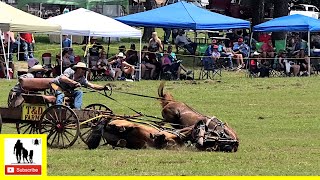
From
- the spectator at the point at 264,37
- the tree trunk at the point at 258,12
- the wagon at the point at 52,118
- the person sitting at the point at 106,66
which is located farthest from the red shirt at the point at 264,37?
the wagon at the point at 52,118

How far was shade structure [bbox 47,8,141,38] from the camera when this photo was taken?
91.0 feet

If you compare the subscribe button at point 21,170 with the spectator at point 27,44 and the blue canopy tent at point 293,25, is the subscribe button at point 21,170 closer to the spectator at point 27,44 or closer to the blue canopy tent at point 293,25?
the spectator at point 27,44

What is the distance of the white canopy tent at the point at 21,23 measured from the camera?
24.2 metres

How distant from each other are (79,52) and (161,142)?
77.7ft

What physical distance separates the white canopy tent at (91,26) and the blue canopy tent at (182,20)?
76.4 inches

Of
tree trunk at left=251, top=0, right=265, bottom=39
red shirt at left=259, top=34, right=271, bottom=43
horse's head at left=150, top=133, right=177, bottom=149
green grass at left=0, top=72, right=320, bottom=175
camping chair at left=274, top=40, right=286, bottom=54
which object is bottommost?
green grass at left=0, top=72, right=320, bottom=175

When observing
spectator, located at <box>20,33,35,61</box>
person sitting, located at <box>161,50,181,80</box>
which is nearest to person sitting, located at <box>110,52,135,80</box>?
person sitting, located at <box>161,50,181,80</box>

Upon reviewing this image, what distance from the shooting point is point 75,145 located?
1406 cm

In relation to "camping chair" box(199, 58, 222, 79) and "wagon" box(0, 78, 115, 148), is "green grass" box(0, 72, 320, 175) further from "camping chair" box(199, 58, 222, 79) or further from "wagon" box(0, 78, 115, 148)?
"camping chair" box(199, 58, 222, 79)

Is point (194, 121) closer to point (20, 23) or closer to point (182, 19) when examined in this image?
point (20, 23)

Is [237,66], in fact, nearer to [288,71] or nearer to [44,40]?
[288,71]

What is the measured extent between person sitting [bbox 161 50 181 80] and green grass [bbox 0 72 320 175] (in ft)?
3.39

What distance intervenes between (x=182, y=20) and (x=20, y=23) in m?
7.12

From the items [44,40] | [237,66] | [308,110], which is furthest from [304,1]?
[308,110]
